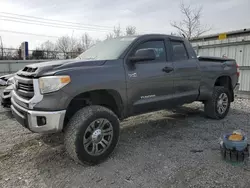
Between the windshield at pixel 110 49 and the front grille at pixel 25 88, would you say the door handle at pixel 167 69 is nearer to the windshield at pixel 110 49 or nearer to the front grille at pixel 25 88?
the windshield at pixel 110 49

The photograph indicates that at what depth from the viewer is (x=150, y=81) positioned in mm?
3807

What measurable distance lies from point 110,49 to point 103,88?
98cm

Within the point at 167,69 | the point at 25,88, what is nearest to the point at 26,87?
the point at 25,88

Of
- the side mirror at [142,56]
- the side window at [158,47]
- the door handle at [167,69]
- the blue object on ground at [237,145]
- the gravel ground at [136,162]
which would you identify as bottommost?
the gravel ground at [136,162]

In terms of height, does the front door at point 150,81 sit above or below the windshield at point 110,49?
below

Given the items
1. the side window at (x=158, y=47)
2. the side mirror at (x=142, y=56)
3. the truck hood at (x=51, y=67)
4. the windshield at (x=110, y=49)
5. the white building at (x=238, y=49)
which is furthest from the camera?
the white building at (x=238, y=49)

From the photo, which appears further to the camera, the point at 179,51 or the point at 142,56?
the point at 179,51

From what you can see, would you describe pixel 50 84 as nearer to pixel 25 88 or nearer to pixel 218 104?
pixel 25 88

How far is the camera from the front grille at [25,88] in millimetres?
3002

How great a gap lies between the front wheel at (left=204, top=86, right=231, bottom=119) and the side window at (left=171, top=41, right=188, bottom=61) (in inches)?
51.9

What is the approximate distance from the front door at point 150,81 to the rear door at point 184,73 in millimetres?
190

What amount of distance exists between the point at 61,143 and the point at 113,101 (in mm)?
1257

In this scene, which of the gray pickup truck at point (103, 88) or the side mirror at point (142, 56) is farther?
the side mirror at point (142, 56)

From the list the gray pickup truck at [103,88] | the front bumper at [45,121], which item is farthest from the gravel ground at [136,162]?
the front bumper at [45,121]
